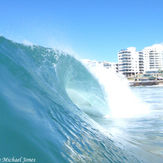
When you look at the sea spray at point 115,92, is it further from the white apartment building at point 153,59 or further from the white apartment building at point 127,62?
the white apartment building at point 153,59

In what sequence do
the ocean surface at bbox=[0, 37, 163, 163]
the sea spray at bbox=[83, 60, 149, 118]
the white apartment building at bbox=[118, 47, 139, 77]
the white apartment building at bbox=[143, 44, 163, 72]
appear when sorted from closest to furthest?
1. the ocean surface at bbox=[0, 37, 163, 163]
2. the sea spray at bbox=[83, 60, 149, 118]
3. the white apartment building at bbox=[118, 47, 139, 77]
4. the white apartment building at bbox=[143, 44, 163, 72]

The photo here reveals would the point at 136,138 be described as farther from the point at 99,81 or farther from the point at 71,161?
the point at 99,81

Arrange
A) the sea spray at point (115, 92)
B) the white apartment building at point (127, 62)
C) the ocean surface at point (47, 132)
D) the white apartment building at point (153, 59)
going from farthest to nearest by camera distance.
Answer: the white apartment building at point (153, 59) → the white apartment building at point (127, 62) → the sea spray at point (115, 92) → the ocean surface at point (47, 132)

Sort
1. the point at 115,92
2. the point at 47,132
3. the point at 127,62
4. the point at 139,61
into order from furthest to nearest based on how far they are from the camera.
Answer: the point at 139,61 → the point at 127,62 → the point at 115,92 → the point at 47,132

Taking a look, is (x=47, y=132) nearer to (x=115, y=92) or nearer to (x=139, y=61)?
(x=115, y=92)

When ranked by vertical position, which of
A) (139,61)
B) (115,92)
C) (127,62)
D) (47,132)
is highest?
(139,61)

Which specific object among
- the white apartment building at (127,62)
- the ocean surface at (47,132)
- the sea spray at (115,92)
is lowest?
the ocean surface at (47,132)

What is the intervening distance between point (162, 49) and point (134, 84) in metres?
56.8

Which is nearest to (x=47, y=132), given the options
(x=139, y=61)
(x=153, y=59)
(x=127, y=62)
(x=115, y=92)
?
(x=115, y=92)

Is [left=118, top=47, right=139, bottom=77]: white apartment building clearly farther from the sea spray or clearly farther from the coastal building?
the sea spray

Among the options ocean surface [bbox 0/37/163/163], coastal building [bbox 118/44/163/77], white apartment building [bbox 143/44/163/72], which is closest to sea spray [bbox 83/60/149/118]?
ocean surface [bbox 0/37/163/163]

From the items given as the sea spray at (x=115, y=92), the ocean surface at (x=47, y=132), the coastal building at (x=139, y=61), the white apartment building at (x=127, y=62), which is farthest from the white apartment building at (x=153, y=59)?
the ocean surface at (x=47, y=132)

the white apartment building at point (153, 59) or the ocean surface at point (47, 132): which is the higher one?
the white apartment building at point (153, 59)

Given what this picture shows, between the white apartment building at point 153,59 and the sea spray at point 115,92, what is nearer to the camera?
the sea spray at point 115,92
